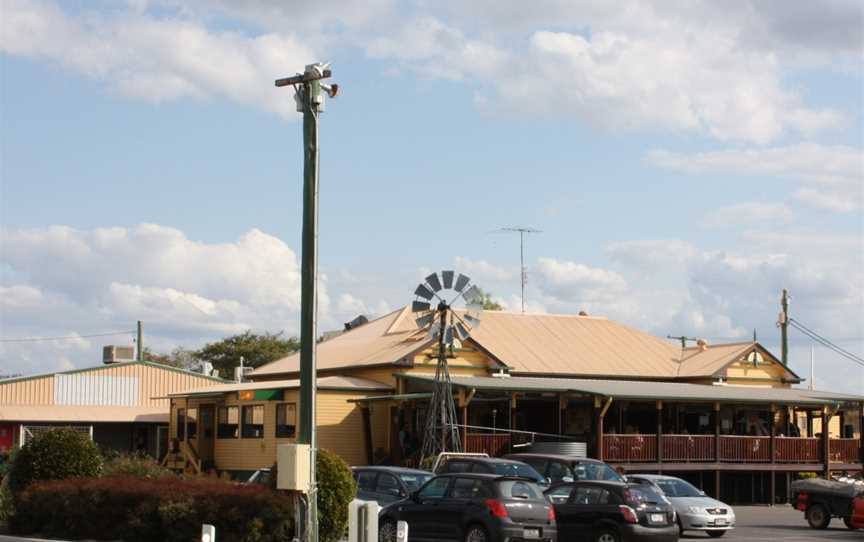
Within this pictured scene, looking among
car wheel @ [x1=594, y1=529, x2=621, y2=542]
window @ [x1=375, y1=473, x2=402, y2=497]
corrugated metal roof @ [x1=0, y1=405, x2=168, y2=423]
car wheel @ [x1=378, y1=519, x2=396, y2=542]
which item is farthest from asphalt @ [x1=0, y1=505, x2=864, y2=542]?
corrugated metal roof @ [x1=0, y1=405, x2=168, y2=423]

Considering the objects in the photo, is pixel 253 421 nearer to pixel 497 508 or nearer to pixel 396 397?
pixel 396 397

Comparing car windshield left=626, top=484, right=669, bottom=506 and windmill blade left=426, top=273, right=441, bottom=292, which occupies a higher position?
windmill blade left=426, top=273, right=441, bottom=292

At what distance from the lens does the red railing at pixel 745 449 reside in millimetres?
44281

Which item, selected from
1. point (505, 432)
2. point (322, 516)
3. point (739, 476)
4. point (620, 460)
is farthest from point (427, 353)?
point (322, 516)

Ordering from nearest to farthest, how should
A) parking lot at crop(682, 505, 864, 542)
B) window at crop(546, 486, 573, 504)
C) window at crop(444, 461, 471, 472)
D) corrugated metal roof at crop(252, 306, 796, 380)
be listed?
1. window at crop(546, 486, 573, 504)
2. parking lot at crop(682, 505, 864, 542)
3. window at crop(444, 461, 471, 472)
4. corrugated metal roof at crop(252, 306, 796, 380)

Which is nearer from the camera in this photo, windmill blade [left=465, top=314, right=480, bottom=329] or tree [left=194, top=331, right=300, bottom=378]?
windmill blade [left=465, top=314, right=480, bottom=329]

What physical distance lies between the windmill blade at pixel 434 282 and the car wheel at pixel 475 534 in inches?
694

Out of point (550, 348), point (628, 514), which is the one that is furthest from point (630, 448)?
point (628, 514)

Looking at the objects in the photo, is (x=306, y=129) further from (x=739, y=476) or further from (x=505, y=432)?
(x=739, y=476)

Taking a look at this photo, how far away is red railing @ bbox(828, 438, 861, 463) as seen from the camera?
1888 inches

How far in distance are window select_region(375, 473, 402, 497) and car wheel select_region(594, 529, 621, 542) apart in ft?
15.6

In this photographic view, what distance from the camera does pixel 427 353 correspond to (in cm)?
4491

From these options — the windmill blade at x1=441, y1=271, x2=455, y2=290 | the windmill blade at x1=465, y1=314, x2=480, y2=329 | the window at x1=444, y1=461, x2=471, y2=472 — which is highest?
the windmill blade at x1=441, y1=271, x2=455, y2=290

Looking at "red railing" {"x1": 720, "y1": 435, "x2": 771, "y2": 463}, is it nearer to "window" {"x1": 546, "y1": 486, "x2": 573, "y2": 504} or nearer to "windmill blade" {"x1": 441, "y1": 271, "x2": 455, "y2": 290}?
"windmill blade" {"x1": 441, "y1": 271, "x2": 455, "y2": 290}
